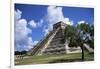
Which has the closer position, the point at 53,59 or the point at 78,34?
the point at 53,59

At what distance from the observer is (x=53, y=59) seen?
2.37 meters

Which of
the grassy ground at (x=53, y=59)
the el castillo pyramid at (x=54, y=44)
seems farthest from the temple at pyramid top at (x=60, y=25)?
the grassy ground at (x=53, y=59)

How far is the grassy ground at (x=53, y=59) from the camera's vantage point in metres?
2.26

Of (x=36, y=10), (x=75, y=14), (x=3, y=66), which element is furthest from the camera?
(x=75, y=14)

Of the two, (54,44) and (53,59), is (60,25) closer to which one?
(54,44)

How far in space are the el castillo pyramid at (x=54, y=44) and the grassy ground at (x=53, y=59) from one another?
0.15 feet

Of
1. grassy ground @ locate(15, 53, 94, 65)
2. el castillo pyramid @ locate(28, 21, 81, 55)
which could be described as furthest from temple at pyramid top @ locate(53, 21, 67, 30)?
grassy ground @ locate(15, 53, 94, 65)

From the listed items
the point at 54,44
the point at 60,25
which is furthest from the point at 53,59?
the point at 60,25

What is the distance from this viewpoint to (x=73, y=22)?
2457mm

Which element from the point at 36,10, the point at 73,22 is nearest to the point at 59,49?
the point at 73,22

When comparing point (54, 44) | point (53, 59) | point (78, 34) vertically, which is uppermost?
point (78, 34)

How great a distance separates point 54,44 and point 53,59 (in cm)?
17
